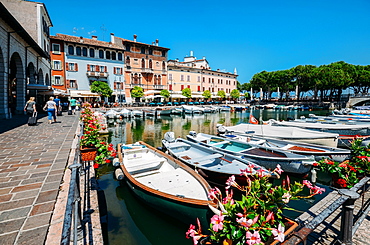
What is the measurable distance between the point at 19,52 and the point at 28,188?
56.6 feet

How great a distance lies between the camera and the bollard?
213 centimetres

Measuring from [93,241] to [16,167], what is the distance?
11.0 feet

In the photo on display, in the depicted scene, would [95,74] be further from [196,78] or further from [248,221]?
[248,221]

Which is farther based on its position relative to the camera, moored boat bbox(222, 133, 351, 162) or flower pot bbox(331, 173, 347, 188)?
moored boat bbox(222, 133, 351, 162)

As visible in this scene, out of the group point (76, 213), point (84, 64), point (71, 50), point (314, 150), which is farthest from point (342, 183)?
point (71, 50)

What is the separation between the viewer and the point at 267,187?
7.96ft

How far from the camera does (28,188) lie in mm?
3947

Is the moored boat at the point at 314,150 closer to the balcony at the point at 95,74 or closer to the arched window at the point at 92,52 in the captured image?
the balcony at the point at 95,74

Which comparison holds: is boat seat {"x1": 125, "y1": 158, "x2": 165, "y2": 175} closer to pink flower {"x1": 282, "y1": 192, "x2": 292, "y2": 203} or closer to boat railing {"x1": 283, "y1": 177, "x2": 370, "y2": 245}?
pink flower {"x1": 282, "y1": 192, "x2": 292, "y2": 203}

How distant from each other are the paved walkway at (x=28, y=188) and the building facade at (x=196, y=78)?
41535 millimetres

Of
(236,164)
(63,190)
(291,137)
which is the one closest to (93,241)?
(63,190)

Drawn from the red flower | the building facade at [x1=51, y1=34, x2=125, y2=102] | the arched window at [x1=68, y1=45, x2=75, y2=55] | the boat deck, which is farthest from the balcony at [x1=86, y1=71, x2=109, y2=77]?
the red flower

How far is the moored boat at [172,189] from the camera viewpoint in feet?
14.9

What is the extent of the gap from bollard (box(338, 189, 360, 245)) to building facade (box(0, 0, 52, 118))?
51.4 feet
